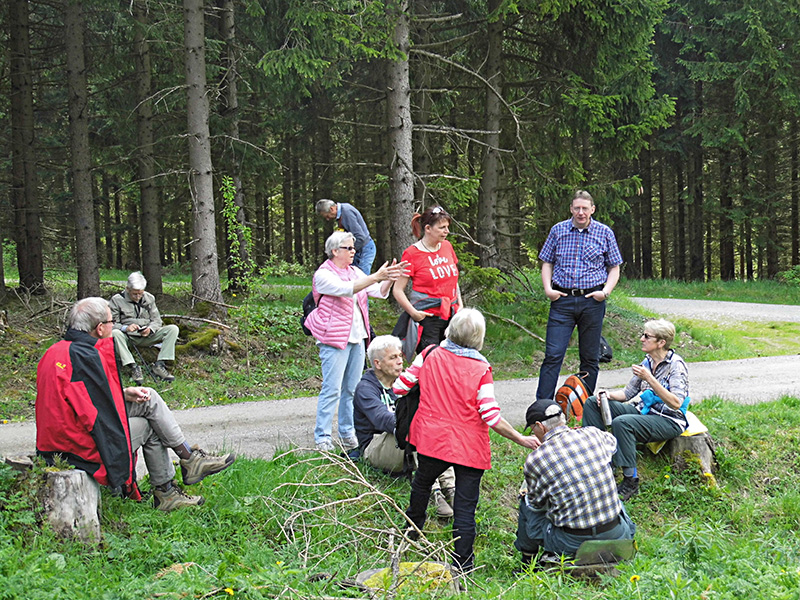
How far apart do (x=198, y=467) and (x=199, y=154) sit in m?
6.88

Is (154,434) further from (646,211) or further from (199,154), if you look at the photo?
(646,211)

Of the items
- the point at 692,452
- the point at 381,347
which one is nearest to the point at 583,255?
the point at 692,452

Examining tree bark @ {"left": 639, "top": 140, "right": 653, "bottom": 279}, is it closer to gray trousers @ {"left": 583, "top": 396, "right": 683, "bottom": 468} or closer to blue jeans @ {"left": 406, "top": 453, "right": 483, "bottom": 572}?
gray trousers @ {"left": 583, "top": 396, "right": 683, "bottom": 468}

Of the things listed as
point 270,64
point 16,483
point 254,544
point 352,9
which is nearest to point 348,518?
point 254,544

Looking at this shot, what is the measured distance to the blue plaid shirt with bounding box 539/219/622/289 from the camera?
6.66 metres

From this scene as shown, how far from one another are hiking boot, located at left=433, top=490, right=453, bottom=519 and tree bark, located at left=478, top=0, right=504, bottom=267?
825cm

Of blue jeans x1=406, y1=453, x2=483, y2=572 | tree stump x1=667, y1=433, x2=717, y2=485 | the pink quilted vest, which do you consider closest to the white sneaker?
the pink quilted vest

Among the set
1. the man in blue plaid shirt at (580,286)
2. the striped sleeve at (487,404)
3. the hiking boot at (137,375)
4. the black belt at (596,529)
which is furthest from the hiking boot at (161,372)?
the black belt at (596,529)

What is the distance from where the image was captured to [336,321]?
6020mm

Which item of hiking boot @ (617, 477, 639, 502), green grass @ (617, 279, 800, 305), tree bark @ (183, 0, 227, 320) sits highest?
tree bark @ (183, 0, 227, 320)

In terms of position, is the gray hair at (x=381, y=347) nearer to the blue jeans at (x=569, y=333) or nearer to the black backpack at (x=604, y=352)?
the blue jeans at (x=569, y=333)

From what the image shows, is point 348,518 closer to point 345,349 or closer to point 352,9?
point 345,349

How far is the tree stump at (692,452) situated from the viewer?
20.1ft

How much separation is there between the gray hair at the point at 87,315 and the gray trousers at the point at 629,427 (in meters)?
4.16
